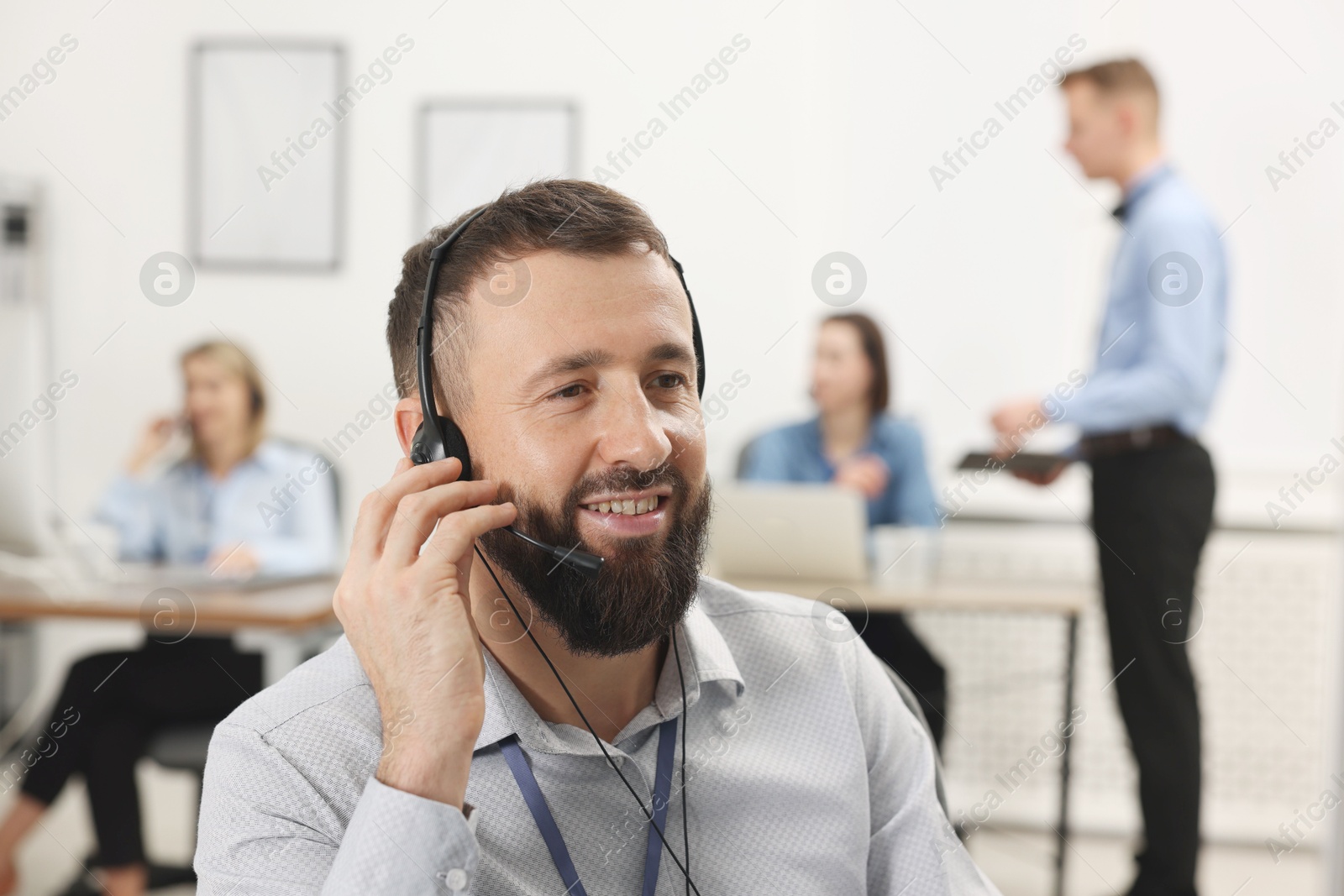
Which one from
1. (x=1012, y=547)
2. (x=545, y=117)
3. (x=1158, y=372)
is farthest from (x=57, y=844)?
(x=1158, y=372)

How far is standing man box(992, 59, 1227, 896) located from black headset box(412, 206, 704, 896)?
162cm

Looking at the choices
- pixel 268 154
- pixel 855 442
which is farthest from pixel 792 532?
pixel 268 154

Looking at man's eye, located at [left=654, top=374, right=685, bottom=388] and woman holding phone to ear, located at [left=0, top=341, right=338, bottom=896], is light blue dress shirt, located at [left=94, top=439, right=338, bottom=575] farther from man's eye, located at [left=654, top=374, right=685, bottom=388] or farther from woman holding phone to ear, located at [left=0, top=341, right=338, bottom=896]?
man's eye, located at [left=654, top=374, right=685, bottom=388]

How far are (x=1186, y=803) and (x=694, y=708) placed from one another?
176cm

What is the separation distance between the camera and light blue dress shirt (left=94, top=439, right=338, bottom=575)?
9.11 ft

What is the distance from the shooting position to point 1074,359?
305 cm

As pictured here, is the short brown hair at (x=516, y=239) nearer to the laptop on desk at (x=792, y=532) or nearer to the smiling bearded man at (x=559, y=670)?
the smiling bearded man at (x=559, y=670)

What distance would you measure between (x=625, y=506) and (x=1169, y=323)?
179cm

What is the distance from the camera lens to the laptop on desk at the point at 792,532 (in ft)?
7.77

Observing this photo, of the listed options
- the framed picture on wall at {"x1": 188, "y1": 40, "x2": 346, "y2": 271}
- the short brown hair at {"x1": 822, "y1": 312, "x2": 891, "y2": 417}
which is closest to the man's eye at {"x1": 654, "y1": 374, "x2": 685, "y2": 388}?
the short brown hair at {"x1": 822, "y1": 312, "x2": 891, "y2": 417}

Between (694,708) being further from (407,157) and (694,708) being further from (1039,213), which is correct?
(407,157)

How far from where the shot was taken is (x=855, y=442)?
2.88 meters

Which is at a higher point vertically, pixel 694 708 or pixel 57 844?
pixel 694 708

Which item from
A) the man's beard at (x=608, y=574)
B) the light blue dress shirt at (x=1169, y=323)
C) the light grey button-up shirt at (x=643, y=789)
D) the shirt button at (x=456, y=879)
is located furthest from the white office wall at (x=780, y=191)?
the shirt button at (x=456, y=879)
